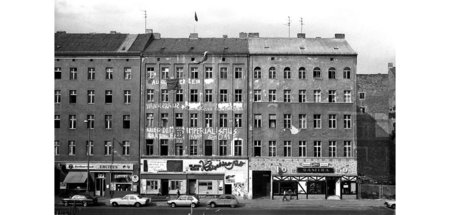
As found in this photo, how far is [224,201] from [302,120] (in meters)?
2.76

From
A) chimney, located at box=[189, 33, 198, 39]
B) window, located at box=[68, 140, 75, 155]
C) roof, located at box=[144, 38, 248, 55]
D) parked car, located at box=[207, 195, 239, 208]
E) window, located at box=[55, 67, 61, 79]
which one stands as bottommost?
parked car, located at box=[207, 195, 239, 208]

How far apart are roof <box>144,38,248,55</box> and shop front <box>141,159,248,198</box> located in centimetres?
278

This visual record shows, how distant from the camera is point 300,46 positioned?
13.7m

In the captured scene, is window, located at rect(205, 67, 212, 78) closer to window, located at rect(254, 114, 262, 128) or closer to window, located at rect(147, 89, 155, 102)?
window, located at rect(147, 89, 155, 102)

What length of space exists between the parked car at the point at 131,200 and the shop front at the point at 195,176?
20 centimetres

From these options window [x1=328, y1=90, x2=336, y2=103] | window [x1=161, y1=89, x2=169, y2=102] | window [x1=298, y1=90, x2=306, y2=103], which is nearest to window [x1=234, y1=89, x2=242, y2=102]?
window [x1=298, y1=90, x2=306, y2=103]

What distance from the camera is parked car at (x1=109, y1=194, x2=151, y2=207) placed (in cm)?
1333

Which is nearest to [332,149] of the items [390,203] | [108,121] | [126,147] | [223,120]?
[390,203]

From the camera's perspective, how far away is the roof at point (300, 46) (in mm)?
13219

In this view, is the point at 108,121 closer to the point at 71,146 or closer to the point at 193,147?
the point at 71,146

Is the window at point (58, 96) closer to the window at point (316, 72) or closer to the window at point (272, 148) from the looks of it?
the window at point (272, 148)

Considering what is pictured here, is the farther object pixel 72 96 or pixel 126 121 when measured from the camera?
pixel 126 121

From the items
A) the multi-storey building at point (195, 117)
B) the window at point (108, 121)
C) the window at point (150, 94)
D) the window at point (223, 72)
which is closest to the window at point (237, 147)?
the multi-storey building at point (195, 117)
